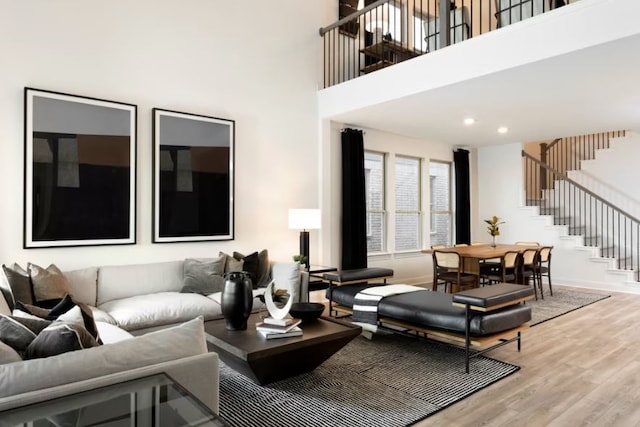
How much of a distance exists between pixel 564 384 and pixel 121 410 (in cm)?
316

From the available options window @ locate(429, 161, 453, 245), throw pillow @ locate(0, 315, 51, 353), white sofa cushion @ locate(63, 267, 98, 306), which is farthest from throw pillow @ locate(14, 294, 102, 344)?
window @ locate(429, 161, 453, 245)

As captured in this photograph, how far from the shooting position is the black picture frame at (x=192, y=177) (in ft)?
15.8

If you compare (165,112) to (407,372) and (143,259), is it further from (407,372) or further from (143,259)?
(407,372)

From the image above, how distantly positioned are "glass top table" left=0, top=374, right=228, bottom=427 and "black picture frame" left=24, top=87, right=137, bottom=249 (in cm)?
327

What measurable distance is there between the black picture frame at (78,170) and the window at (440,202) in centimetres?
565

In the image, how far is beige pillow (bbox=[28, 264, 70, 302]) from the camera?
345 cm

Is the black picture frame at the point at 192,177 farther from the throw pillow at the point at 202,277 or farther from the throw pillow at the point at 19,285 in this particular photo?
the throw pillow at the point at 19,285

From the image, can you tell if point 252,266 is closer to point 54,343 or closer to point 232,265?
point 232,265

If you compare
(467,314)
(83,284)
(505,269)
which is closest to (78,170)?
(83,284)

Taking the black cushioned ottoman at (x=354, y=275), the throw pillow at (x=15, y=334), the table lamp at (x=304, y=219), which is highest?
the table lamp at (x=304, y=219)

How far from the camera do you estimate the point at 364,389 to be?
310 cm

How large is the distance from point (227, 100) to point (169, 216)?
167cm

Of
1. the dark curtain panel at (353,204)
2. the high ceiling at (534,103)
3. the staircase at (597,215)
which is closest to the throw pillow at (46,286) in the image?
the dark curtain panel at (353,204)

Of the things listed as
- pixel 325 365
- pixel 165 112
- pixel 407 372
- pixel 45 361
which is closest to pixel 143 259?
pixel 165 112
